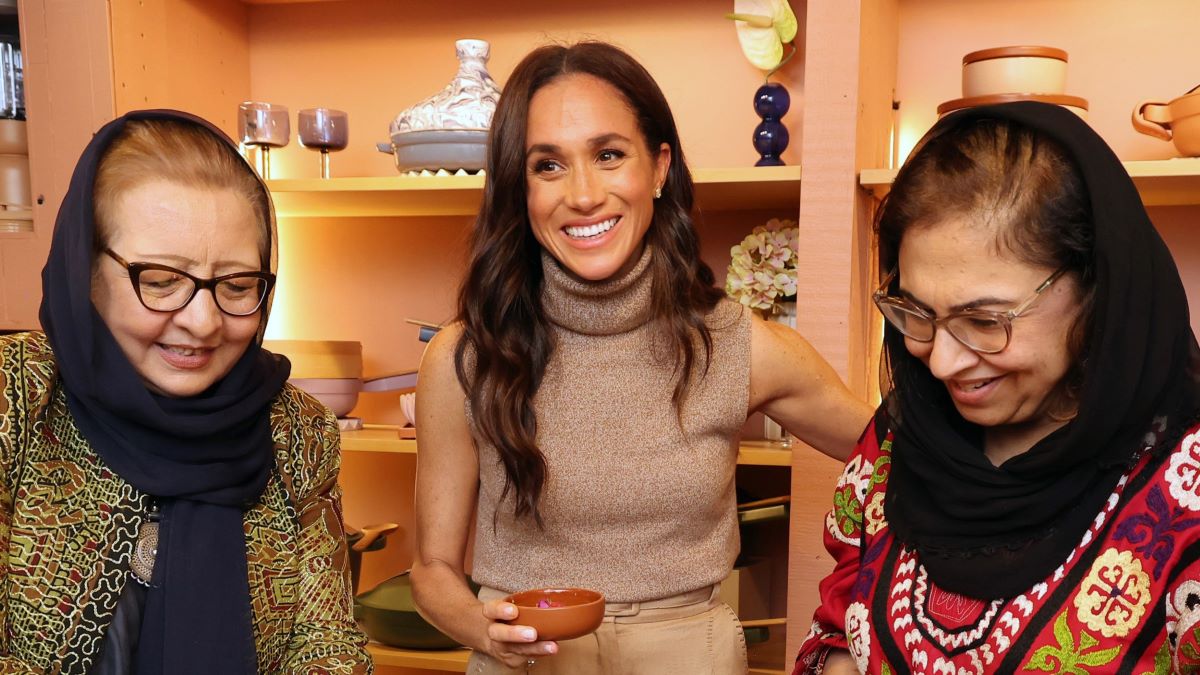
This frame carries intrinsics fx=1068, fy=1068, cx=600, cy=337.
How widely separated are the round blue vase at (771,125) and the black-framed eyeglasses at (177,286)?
4.04ft

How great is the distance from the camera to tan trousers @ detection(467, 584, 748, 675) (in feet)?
5.04

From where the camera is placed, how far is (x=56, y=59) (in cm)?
227

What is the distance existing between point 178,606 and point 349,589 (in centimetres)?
25

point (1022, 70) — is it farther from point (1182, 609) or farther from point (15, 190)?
point (15, 190)

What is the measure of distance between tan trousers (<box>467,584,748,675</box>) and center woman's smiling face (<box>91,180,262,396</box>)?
64 centimetres

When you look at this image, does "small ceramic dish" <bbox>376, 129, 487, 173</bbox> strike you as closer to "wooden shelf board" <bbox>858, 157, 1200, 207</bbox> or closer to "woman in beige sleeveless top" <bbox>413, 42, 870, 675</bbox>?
"woman in beige sleeveless top" <bbox>413, 42, 870, 675</bbox>

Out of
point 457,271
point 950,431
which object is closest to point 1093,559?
point 950,431

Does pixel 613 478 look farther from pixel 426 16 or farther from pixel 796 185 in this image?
pixel 426 16

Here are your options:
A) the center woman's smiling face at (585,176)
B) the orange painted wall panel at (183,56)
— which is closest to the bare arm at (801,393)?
the center woman's smiling face at (585,176)

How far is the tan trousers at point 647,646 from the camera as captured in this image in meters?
1.54

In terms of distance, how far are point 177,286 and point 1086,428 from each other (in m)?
0.97

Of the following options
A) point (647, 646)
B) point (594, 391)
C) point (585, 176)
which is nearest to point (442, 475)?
point (594, 391)

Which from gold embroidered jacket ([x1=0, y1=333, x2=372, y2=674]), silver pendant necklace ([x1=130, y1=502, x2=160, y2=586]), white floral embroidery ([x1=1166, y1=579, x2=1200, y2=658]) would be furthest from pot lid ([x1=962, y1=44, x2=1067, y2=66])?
silver pendant necklace ([x1=130, y1=502, x2=160, y2=586])

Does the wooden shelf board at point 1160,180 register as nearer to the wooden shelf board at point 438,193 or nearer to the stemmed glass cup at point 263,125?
the wooden shelf board at point 438,193
